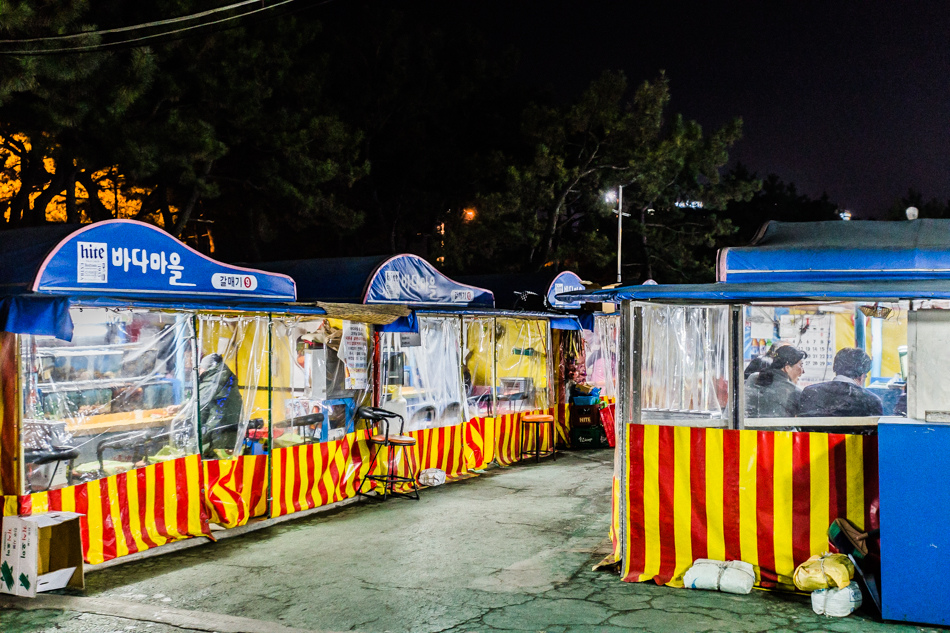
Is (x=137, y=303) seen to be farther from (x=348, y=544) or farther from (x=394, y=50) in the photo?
(x=394, y=50)

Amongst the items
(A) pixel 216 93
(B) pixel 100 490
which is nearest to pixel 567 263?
(A) pixel 216 93

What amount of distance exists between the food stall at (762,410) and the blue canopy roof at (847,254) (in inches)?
0.5

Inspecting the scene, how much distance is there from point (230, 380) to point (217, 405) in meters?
0.32

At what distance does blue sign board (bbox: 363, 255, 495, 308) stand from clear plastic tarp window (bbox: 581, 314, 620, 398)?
173 inches

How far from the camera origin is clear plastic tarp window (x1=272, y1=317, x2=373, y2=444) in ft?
32.6

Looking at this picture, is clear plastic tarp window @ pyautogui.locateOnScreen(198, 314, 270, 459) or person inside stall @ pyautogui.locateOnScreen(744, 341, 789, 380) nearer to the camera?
person inside stall @ pyautogui.locateOnScreen(744, 341, 789, 380)

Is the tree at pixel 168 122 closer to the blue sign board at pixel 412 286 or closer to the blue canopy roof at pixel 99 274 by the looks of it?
the blue canopy roof at pixel 99 274

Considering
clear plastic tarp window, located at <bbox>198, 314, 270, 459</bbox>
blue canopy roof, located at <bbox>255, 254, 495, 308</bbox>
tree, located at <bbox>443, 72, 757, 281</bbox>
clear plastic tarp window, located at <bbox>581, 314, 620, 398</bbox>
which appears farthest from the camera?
tree, located at <bbox>443, 72, 757, 281</bbox>

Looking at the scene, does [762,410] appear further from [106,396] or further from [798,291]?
[106,396]

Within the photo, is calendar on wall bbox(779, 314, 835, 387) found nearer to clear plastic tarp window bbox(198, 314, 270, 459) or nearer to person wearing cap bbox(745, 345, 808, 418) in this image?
person wearing cap bbox(745, 345, 808, 418)

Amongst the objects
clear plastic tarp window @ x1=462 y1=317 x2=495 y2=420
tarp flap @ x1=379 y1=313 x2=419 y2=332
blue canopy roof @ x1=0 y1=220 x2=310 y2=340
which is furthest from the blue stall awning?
clear plastic tarp window @ x1=462 y1=317 x2=495 y2=420

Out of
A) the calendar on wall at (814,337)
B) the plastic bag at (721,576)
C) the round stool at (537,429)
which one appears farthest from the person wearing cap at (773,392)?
the round stool at (537,429)

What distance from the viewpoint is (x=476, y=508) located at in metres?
10.1

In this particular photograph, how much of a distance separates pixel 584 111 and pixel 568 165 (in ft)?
6.99
